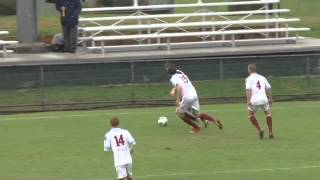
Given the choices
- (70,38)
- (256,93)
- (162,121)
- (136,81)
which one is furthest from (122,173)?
(70,38)

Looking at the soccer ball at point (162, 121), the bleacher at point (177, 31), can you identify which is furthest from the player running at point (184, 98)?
the bleacher at point (177, 31)

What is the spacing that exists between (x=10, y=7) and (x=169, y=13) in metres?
9.71

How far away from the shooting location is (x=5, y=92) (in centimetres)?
2341

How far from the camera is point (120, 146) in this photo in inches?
453

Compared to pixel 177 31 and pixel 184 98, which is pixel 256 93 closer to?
pixel 184 98

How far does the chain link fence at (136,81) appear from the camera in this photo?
76.9 feet

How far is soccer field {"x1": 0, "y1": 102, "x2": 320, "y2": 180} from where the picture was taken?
1350cm

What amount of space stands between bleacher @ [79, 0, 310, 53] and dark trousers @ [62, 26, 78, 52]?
0.66m

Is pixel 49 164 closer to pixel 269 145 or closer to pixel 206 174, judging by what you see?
pixel 206 174

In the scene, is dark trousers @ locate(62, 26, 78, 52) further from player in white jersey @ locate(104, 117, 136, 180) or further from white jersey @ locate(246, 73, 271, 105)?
player in white jersey @ locate(104, 117, 136, 180)

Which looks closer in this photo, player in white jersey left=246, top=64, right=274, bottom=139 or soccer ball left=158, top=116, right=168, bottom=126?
player in white jersey left=246, top=64, right=274, bottom=139

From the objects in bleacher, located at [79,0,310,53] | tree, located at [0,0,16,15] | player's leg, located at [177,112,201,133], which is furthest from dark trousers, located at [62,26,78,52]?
tree, located at [0,0,16,15]

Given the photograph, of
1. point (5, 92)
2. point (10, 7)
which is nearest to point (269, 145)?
point (5, 92)

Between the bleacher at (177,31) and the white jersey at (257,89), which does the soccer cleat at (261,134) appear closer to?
the white jersey at (257,89)
